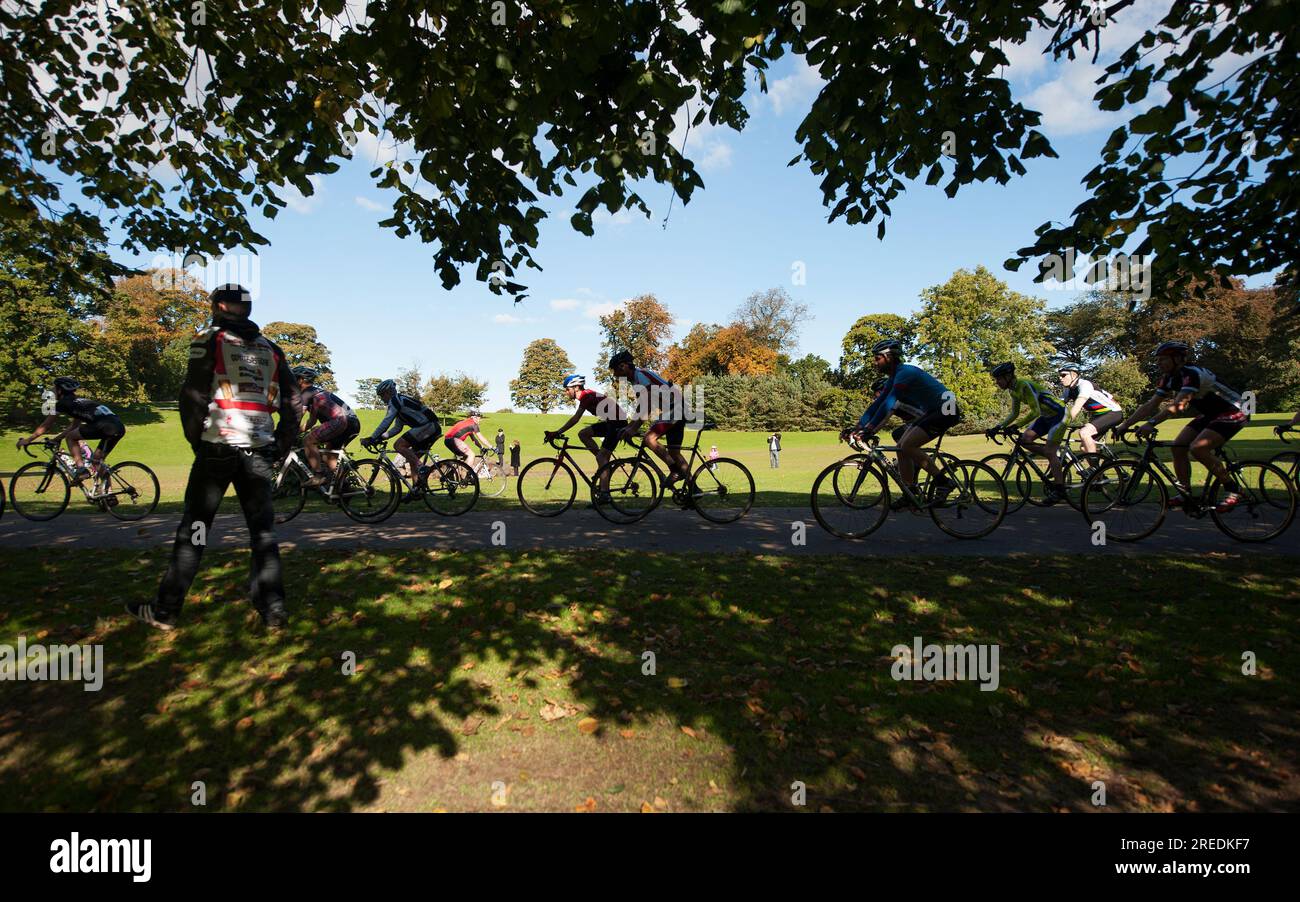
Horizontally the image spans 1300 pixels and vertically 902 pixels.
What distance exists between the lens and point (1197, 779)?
9.87 ft

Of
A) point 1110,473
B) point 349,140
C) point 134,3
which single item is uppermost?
point 134,3

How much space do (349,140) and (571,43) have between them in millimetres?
3903

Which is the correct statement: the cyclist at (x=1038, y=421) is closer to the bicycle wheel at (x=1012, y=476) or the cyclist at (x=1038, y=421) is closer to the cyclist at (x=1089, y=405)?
the cyclist at (x=1089, y=405)

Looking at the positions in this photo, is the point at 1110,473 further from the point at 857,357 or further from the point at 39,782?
the point at 857,357

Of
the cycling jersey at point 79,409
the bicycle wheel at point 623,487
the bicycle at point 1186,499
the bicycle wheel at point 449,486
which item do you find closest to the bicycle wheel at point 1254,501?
the bicycle at point 1186,499

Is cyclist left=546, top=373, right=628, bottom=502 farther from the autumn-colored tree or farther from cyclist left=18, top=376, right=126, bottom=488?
the autumn-colored tree

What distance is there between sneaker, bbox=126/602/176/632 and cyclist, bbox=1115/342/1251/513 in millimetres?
10651

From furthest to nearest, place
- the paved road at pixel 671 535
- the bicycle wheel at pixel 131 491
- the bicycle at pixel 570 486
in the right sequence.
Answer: the bicycle wheel at pixel 131 491 < the bicycle at pixel 570 486 < the paved road at pixel 671 535

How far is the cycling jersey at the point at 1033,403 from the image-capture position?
10.1 m

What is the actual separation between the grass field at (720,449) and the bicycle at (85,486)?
0.63 metres

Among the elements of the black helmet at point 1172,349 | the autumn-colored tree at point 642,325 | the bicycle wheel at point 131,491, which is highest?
the autumn-colored tree at point 642,325

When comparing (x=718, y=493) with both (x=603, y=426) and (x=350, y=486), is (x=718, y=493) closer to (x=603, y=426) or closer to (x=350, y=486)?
(x=603, y=426)

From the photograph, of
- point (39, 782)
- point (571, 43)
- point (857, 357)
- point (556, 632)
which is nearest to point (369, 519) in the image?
point (556, 632)

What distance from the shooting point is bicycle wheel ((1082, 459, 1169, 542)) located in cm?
765
